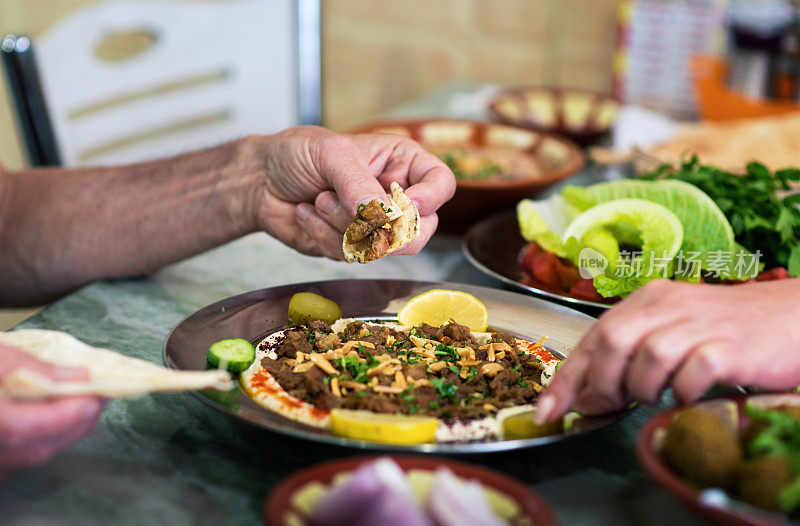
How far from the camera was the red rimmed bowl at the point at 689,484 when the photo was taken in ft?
2.05

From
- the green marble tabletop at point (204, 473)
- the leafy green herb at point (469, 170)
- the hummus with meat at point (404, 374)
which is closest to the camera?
the green marble tabletop at point (204, 473)

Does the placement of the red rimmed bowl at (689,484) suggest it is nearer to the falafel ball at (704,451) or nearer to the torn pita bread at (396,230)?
the falafel ball at (704,451)

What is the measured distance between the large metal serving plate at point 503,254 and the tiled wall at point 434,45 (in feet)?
6.57

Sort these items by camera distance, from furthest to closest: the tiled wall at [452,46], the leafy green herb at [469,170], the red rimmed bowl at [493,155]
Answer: the tiled wall at [452,46]
the leafy green herb at [469,170]
the red rimmed bowl at [493,155]

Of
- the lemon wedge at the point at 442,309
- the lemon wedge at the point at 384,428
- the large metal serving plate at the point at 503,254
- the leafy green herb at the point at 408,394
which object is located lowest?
the large metal serving plate at the point at 503,254

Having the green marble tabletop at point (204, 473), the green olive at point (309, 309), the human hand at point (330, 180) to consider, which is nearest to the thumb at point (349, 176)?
the human hand at point (330, 180)

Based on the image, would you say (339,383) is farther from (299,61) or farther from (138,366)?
(299,61)

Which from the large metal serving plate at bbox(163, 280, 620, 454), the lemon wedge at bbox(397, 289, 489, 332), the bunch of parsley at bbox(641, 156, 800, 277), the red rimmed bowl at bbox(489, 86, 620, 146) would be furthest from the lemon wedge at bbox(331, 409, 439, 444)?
the red rimmed bowl at bbox(489, 86, 620, 146)

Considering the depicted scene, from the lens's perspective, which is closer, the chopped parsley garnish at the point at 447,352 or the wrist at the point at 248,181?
the chopped parsley garnish at the point at 447,352

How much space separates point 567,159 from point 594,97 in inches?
30.6

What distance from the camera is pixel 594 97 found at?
8.30 feet

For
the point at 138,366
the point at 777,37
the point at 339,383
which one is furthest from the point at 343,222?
the point at 777,37

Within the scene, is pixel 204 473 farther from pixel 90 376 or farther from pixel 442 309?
pixel 442 309

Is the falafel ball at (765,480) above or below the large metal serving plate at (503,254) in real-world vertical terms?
above
